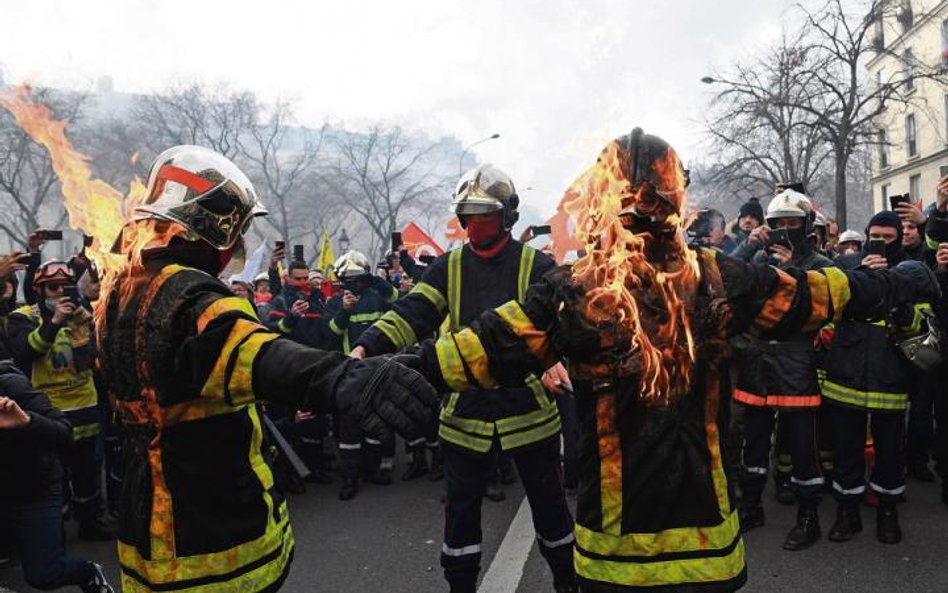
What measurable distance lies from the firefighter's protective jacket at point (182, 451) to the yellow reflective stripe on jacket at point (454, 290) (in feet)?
5.53

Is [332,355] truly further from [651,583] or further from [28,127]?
[28,127]

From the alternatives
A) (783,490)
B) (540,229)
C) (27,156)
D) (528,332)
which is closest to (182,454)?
(528,332)

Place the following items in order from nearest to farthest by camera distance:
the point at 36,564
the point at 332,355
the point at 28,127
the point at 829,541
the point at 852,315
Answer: the point at 332,355 → the point at 852,315 → the point at 28,127 → the point at 36,564 → the point at 829,541

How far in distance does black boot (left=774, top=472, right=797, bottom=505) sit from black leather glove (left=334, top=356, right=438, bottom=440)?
472cm

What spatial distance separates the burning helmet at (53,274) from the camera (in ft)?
17.7

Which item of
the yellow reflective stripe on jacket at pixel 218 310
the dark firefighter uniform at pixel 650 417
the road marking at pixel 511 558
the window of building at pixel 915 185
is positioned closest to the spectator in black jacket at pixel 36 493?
the road marking at pixel 511 558

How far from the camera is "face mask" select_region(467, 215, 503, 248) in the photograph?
3992 mm

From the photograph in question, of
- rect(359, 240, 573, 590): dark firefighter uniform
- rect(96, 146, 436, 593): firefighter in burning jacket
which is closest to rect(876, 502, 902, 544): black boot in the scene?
rect(359, 240, 573, 590): dark firefighter uniform

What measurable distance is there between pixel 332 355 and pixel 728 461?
1.40m

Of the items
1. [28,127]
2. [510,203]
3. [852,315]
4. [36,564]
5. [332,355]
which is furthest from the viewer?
[510,203]

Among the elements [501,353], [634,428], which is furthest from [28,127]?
[634,428]

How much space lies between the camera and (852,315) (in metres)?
2.38

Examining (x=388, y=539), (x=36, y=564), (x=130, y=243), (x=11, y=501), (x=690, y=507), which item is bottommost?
(x=388, y=539)

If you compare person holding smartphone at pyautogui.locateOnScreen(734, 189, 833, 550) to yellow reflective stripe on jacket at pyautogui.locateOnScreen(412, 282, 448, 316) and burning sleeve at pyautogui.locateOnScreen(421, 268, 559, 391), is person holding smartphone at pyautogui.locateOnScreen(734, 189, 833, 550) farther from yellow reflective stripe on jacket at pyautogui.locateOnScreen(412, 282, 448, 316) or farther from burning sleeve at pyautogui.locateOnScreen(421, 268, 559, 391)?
burning sleeve at pyautogui.locateOnScreen(421, 268, 559, 391)
